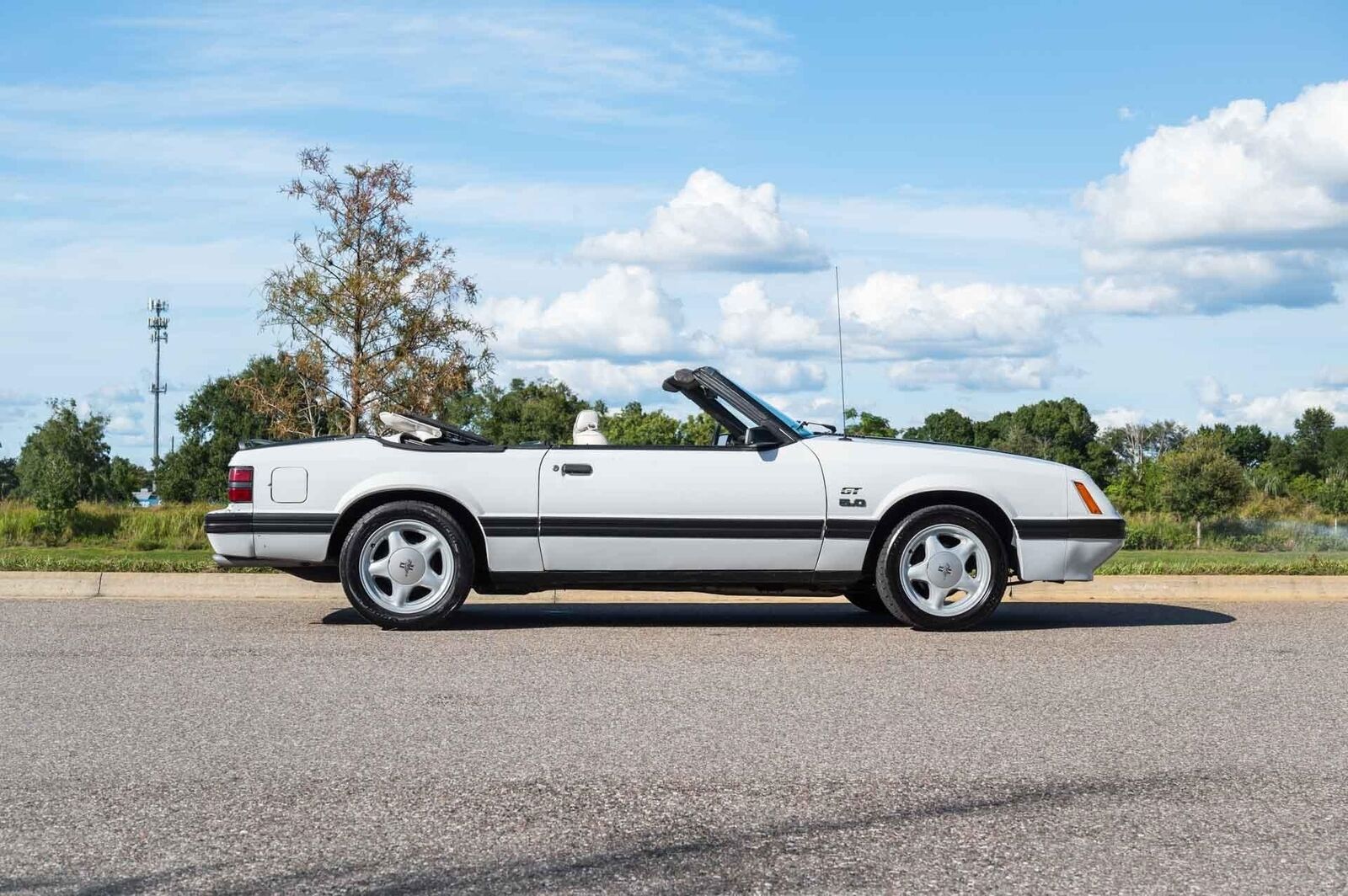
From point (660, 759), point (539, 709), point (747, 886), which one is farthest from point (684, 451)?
point (747, 886)

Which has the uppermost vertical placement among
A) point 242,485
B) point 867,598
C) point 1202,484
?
point 1202,484

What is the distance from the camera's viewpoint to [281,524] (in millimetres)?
8664

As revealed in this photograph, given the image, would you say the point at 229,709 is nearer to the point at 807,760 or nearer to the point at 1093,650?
the point at 807,760

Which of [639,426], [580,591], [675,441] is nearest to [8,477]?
[639,426]

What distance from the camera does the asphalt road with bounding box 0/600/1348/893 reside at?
3811 millimetres

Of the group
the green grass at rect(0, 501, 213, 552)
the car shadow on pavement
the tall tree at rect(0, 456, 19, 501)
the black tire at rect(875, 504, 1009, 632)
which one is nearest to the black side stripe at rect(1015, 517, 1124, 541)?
the black tire at rect(875, 504, 1009, 632)

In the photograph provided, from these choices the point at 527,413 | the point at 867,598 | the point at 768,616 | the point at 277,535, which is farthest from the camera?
the point at 527,413

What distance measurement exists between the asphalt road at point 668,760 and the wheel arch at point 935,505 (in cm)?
49

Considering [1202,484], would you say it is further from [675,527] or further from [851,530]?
[675,527]

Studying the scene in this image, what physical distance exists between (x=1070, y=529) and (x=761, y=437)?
1.92 meters

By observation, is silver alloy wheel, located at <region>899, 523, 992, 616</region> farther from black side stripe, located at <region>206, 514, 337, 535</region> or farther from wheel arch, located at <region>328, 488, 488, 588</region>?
black side stripe, located at <region>206, 514, 337, 535</region>

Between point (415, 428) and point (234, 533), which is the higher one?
point (415, 428)

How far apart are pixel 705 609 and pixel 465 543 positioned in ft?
7.44

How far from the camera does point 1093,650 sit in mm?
8016
